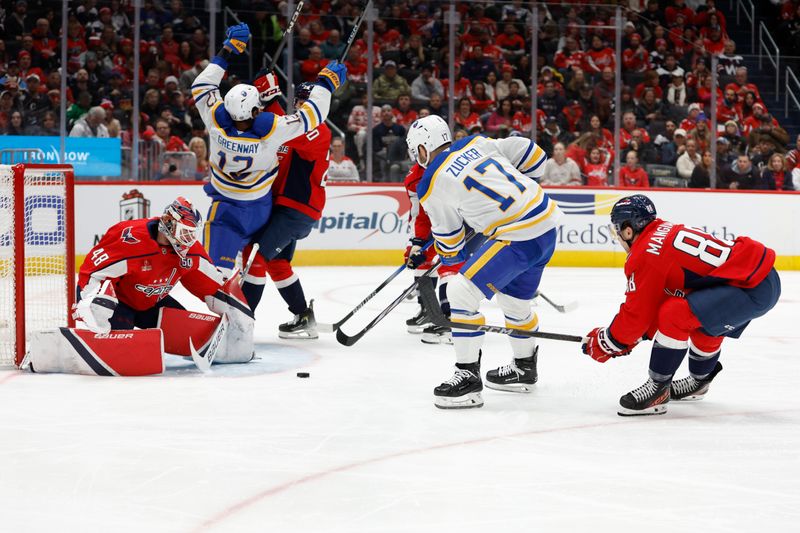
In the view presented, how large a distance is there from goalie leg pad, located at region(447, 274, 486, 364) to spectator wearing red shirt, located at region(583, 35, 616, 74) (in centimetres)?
626

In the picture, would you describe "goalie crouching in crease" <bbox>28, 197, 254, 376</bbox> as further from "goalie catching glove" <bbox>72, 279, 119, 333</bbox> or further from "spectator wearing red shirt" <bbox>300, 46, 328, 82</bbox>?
"spectator wearing red shirt" <bbox>300, 46, 328, 82</bbox>

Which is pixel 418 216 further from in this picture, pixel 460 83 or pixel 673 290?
pixel 460 83

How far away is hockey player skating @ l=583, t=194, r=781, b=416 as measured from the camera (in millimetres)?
3391

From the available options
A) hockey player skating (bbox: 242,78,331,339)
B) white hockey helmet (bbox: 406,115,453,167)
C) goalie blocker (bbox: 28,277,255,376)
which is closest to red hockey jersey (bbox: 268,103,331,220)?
hockey player skating (bbox: 242,78,331,339)

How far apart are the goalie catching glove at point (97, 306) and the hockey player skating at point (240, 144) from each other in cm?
83

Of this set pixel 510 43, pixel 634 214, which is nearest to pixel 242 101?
pixel 634 214

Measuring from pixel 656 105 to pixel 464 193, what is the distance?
6400mm

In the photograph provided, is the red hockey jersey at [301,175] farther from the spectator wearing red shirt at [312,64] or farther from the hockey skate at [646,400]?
the spectator wearing red shirt at [312,64]

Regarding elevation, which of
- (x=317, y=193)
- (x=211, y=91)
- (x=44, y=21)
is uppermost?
(x=44, y=21)

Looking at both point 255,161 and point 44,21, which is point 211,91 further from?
point 44,21

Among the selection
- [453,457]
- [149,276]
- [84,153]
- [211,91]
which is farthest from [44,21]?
[453,457]

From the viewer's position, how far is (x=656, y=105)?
31.5ft

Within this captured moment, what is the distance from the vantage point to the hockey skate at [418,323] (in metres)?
5.52

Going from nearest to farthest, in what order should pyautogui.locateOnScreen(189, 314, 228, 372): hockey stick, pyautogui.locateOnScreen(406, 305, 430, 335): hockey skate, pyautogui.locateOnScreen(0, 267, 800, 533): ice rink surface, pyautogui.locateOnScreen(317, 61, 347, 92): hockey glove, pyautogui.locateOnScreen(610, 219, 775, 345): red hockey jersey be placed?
pyautogui.locateOnScreen(0, 267, 800, 533): ice rink surface
pyautogui.locateOnScreen(610, 219, 775, 345): red hockey jersey
pyautogui.locateOnScreen(189, 314, 228, 372): hockey stick
pyautogui.locateOnScreen(317, 61, 347, 92): hockey glove
pyautogui.locateOnScreen(406, 305, 430, 335): hockey skate
